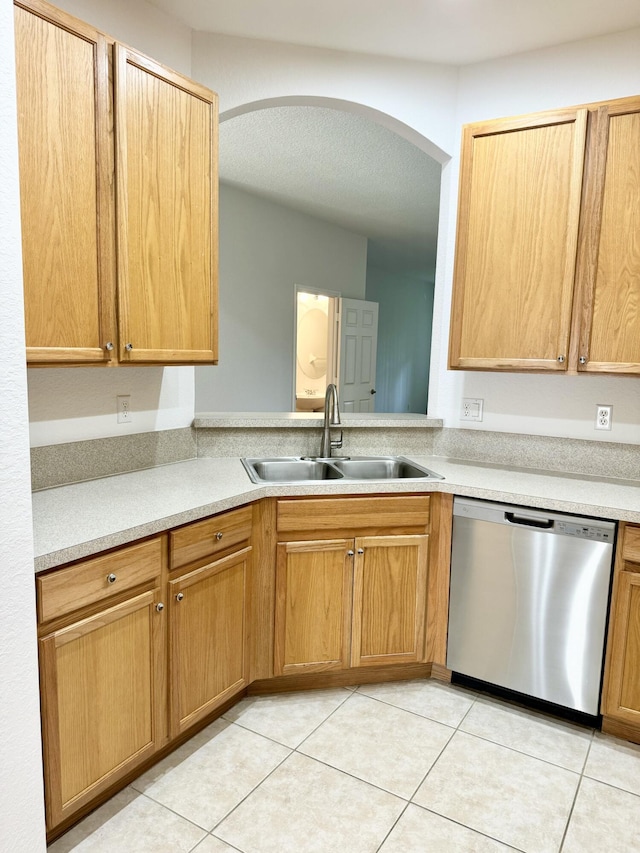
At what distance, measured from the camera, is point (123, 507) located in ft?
6.08

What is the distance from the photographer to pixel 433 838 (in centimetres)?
170

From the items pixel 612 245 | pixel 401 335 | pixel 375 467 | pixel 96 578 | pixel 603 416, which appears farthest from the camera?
pixel 401 335

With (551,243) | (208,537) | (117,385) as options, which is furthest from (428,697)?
(551,243)

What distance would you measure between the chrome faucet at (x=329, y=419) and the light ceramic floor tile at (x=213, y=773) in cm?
118

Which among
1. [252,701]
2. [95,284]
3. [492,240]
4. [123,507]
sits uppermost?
[492,240]

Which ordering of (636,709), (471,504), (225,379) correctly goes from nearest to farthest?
(636,709) → (471,504) → (225,379)

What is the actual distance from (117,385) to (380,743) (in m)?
1.64

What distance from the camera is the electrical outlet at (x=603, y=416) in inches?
98.3

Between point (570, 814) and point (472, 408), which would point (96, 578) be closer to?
point (570, 814)

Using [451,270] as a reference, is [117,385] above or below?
below

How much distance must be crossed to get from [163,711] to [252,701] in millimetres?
561

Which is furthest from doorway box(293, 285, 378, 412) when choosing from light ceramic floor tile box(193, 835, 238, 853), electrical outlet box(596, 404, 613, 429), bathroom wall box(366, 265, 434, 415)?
light ceramic floor tile box(193, 835, 238, 853)

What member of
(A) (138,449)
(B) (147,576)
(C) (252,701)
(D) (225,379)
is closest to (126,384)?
(A) (138,449)

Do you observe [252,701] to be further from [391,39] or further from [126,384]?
[391,39]
